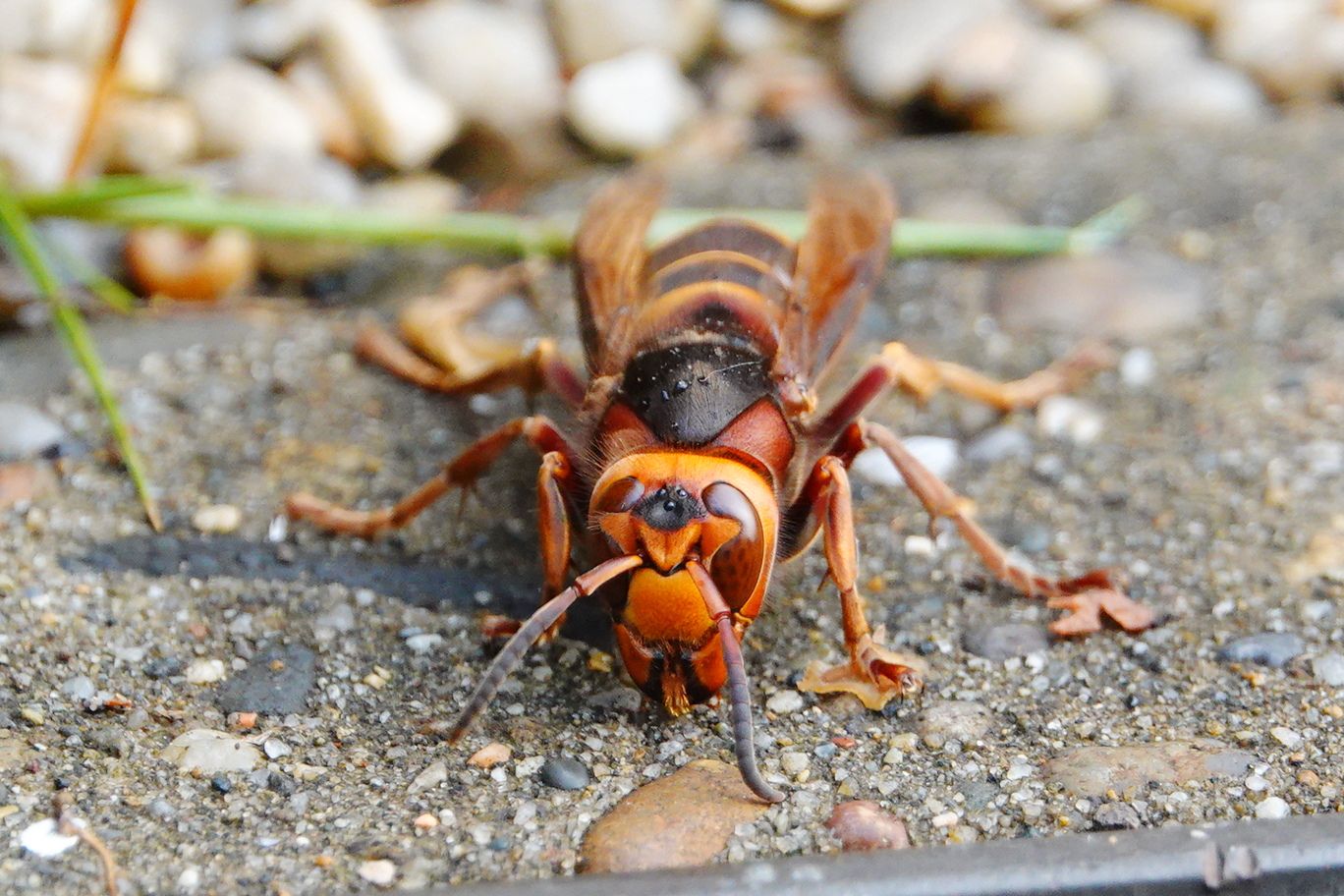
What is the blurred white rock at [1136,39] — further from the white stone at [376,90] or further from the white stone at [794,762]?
the white stone at [794,762]

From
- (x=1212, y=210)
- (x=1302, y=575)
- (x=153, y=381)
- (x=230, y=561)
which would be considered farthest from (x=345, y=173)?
(x=1302, y=575)

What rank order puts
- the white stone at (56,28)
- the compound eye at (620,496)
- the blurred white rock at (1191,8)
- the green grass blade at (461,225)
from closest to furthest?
the compound eye at (620,496)
the green grass blade at (461,225)
the white stone at (56,28)
the blurred white rock at (1191,8)

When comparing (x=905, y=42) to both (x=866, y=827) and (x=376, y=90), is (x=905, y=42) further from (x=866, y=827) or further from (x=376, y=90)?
(x=866, y=827)

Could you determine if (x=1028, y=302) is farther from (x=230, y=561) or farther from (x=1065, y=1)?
(x=230, y=561)

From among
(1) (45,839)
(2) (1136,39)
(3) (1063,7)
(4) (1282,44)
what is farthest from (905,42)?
(1) (45,839)

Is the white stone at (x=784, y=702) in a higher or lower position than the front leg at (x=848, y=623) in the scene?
lower

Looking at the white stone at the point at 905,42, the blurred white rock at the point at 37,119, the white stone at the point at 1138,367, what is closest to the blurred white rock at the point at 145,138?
the blurred white rock at the point at 37,119
